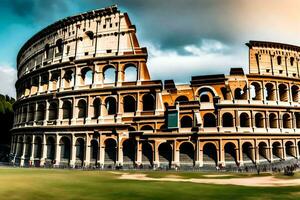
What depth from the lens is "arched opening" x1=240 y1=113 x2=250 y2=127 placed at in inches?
1292

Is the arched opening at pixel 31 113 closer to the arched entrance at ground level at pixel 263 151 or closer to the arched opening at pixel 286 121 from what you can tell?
the arched entrance at ground level at pixel 263 151

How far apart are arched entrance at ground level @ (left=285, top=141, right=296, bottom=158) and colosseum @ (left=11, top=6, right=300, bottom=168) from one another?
0.13 metres

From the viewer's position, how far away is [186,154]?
3136 centimetres

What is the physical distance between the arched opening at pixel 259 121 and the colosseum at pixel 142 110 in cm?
13

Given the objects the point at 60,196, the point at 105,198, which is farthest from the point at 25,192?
the point at 105,198

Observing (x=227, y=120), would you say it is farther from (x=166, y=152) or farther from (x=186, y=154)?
(x=166, y=152)

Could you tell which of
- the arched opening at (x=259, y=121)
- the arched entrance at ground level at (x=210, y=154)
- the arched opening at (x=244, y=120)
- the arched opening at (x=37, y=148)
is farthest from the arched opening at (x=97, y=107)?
the arched opening at (x=259, y=121)

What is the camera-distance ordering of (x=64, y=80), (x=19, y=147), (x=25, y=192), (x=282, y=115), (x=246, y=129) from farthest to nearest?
(x=19, y=147) < (x=64, y=80) < (x=282, y=115) < (x=246, y=129) < (x=25, y=192)

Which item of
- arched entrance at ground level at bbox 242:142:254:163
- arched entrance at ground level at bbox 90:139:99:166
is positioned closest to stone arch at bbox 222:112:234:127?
arched entrance at ground level at bbox 242:142:254:163

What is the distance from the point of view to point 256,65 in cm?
3503

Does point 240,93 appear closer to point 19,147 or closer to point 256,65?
point 256,65

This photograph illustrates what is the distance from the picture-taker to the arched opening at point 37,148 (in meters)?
35.6

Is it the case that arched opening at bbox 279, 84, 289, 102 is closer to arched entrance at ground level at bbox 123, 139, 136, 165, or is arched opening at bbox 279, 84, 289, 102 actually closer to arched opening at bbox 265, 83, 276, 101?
arched opening at bbox 265, 83, 276, 101

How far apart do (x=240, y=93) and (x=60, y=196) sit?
1151 inches
